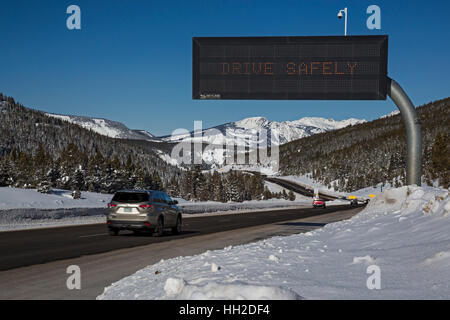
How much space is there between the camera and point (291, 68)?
833 inches

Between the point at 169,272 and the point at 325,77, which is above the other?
the point at 325,77

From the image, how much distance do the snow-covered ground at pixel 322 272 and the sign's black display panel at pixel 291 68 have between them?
32.4 feet

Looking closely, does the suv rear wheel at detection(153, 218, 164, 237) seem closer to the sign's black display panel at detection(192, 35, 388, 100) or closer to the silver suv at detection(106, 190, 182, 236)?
the silver suv at detection(106, 190, 182, 236)

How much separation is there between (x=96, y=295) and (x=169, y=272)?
1465mm

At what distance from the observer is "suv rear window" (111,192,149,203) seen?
18297 mm

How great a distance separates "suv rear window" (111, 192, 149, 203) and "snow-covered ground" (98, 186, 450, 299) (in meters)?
7.32

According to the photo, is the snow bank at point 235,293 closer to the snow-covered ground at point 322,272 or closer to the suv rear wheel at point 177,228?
the snow-covered ground at point 322,272

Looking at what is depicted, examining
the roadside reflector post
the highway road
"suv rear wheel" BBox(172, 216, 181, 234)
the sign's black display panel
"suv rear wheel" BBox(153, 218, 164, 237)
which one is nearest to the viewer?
the highway road

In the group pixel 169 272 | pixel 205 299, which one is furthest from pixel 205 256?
pixel 205 299

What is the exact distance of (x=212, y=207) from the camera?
48562mm

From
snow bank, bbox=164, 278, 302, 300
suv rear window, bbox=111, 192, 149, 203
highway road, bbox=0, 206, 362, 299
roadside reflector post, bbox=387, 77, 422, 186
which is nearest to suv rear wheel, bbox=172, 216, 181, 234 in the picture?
suv rear window, bbox=111, 192, 149, 203
